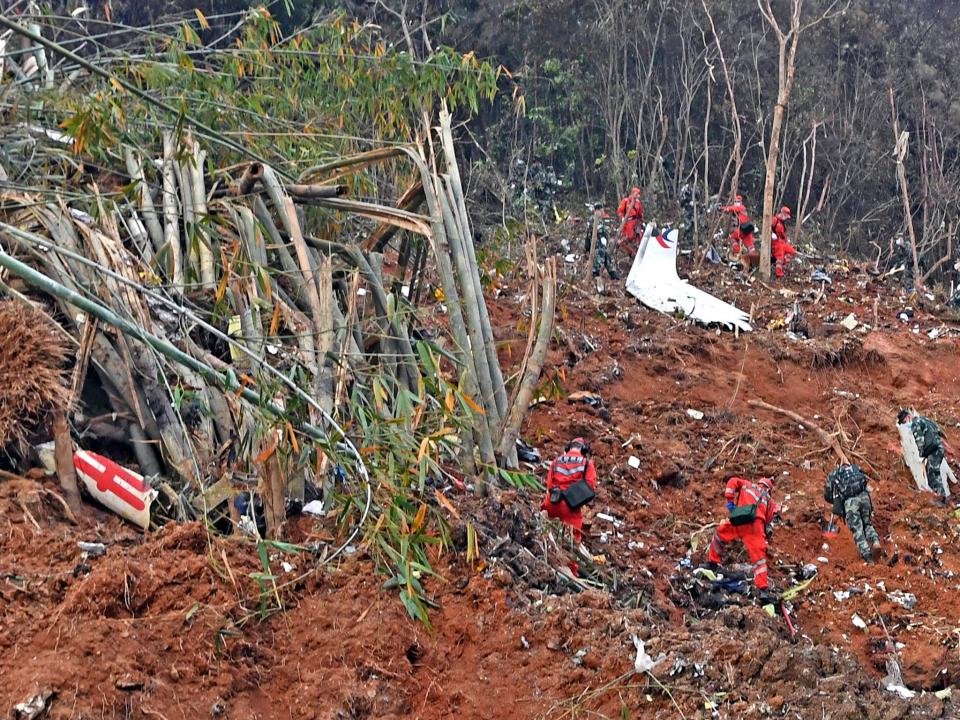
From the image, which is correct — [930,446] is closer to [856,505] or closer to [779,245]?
[856,505]

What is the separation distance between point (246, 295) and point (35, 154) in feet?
5.60

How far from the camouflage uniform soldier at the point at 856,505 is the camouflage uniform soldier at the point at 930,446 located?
1.02 meters

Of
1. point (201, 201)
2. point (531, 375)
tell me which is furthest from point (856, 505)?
point (201, 201)

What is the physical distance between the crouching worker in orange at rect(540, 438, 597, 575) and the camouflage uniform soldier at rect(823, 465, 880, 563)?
1.81 metres

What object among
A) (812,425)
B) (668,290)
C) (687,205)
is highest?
(812,425)

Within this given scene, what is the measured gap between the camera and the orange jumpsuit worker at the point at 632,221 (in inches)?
519

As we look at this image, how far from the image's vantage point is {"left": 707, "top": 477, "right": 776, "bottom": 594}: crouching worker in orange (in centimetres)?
620

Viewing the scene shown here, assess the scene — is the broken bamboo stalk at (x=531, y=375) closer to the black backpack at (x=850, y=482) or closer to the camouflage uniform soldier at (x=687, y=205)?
the black backpack at (x=850, y=482)

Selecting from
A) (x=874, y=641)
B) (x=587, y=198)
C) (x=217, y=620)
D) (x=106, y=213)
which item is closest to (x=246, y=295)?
(x=106, y=213)

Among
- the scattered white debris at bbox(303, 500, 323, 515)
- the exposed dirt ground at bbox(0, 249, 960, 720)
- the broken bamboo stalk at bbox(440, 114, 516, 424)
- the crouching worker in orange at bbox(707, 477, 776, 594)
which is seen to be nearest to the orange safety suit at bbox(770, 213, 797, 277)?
the exposed dirt ground at bbox(0, 249, 960, 720)

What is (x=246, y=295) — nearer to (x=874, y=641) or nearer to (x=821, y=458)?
(x=874, y=641)

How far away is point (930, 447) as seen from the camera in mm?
7430

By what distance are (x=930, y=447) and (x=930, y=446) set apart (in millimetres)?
12

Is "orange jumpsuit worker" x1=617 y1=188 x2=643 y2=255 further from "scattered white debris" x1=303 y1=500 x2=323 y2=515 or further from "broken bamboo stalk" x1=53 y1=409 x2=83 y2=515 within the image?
"broken bamboo stalk" x1=53 y1=409 x2=83 y2=515
